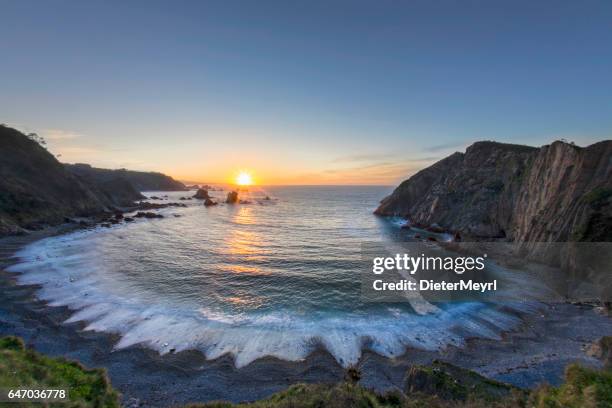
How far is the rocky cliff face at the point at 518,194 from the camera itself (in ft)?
118

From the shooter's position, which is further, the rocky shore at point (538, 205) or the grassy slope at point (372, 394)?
the rocky shore at point (538, 205)

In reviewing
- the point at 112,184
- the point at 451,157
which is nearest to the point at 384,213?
the point at 451,157

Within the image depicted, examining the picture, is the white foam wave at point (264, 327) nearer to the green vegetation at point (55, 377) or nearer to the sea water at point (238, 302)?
the sea water at point (238, 302)

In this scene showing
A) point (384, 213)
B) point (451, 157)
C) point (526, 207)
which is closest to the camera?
point (526, 207)

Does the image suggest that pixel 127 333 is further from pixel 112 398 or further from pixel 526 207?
pixel 526 207

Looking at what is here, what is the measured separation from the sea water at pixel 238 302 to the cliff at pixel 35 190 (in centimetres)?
1563

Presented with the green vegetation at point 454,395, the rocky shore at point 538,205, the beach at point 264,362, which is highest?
the rocky shore at point 538,205

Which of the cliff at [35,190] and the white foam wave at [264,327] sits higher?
the cliff at [35,190]

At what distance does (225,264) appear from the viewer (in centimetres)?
4278

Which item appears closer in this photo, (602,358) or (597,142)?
(602,358)

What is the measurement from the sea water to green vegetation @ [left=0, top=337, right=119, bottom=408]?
8.56 metres

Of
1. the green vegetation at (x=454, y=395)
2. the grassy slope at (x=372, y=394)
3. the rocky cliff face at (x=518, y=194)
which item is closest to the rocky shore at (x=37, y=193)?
the grassy slope at (x=372, y=394)

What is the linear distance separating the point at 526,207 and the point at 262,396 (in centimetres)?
5303

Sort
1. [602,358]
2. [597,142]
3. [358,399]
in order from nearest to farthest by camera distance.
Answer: [358,399] < [602,358] < [597,142]
